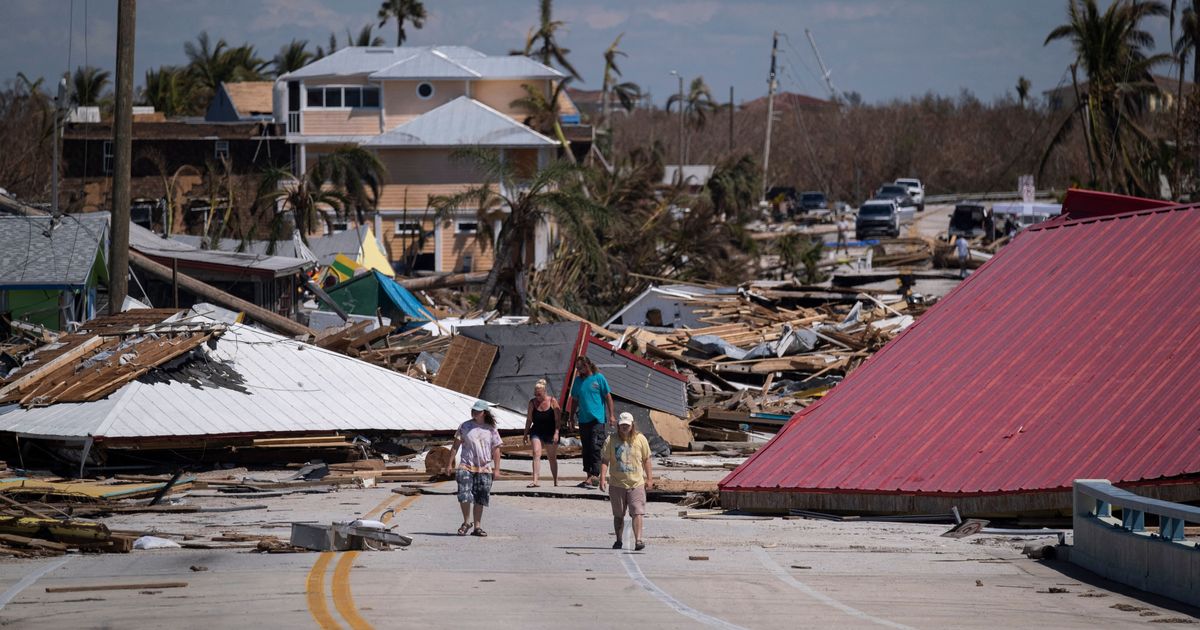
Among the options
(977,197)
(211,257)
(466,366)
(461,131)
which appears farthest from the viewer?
(977,197)

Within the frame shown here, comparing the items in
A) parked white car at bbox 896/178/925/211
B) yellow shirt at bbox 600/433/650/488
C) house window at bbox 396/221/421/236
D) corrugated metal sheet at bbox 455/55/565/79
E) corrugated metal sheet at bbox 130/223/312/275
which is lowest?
yellow shirt at bbox 600/433/650/488

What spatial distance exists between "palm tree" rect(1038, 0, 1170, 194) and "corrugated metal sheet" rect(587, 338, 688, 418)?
31487mm

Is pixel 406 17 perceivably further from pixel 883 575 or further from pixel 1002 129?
pixel 883 575

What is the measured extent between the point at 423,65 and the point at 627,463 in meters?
53.7

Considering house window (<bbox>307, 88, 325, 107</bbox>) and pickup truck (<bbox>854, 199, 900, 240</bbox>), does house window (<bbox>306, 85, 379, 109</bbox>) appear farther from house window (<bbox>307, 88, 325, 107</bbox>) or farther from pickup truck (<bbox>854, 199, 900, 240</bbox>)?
pickup truck (<bbox>854, 199, 900, 240</bbox>)

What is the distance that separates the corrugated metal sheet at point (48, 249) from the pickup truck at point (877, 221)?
42.6 meters

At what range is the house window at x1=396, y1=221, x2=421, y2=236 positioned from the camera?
56487 millimetres

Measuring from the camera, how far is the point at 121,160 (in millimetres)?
23266

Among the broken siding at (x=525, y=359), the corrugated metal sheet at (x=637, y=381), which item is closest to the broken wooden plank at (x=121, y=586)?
the corrugated metal sheet at (x=637, y=381)

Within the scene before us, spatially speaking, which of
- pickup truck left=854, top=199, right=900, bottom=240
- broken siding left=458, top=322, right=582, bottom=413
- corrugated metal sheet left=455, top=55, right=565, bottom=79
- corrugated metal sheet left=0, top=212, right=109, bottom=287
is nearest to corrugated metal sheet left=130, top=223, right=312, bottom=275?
corrugated metal sheet left=0, top=212, right=109, bottom=287

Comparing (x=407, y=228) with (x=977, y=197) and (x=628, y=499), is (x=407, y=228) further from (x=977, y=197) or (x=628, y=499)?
(x=977, y=197)

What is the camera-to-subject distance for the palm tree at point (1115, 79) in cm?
5156

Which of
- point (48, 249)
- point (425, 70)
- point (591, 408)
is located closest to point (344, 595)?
point (591, 408)

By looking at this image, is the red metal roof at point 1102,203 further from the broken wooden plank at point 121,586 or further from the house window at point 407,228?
the house window at point 407,228
